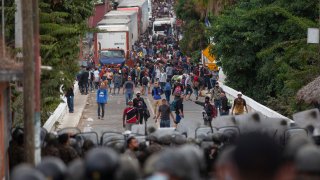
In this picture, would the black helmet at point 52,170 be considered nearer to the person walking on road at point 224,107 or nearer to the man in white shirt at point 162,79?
the person walking on road at point 224,107

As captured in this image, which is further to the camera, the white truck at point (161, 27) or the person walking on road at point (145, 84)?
the white truck at point (161, 27)

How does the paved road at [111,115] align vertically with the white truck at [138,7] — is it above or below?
below

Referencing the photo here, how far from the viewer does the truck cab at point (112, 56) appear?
64.5 metres

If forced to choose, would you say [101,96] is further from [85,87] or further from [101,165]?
[101,165]

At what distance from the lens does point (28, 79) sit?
1576cm

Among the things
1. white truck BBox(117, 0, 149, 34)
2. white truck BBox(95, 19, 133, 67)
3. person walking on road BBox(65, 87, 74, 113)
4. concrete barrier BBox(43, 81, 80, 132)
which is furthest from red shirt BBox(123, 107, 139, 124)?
white truck BBox(117, 0, 149, 34)

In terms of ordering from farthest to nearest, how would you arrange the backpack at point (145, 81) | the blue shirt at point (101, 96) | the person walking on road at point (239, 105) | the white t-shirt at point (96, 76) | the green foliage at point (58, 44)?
1. the white t-shirt at point (96, 76)
2. the backpack at point (145, 81)
3. the blue shirt at point (101, 96)
4. the person walking on road at point (239, 105)
5. the green foliage at point (58, 44)

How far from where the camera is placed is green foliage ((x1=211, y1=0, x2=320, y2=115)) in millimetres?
35219

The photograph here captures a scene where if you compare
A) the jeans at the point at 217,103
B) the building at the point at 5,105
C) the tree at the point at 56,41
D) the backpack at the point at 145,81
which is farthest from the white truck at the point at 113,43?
the building at the point at 5,105

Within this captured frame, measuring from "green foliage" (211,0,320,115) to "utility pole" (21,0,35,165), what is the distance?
718 inches

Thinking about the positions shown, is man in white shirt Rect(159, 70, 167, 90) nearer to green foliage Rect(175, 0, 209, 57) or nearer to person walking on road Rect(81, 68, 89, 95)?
person walking on road Rect(81, 68, 89, 95)

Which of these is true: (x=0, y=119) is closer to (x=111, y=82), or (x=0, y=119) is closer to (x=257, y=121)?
(x=257, y=121)

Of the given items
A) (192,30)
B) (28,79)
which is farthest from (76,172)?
(192,30)

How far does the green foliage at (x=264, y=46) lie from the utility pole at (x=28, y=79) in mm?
18234
